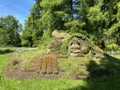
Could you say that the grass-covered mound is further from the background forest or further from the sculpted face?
the background forest

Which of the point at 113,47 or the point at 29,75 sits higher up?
the point at 113,47

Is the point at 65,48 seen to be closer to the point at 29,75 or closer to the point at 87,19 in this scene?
the point at 29,75

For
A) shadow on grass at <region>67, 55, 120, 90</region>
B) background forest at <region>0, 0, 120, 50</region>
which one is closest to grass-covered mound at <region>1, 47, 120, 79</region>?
shadow on grass at <region>67, 55, 120, 90</region>

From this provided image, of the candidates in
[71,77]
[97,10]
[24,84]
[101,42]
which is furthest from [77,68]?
[101,42]

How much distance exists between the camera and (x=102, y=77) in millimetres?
11953

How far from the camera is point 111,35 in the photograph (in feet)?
111

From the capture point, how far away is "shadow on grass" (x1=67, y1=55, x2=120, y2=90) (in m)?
10.5

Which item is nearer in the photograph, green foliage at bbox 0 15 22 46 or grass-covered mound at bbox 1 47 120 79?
grass-covered mound at bbox 1 47 120 79

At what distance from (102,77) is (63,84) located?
6.78 ft

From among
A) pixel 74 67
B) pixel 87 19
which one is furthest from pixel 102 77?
pixel 87 19

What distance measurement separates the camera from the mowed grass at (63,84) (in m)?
10.4

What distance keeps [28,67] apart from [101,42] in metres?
21.1

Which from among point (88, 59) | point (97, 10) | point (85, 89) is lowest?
point (85, 89)

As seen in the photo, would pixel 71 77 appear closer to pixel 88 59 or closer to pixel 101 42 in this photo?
pixel 88 59
